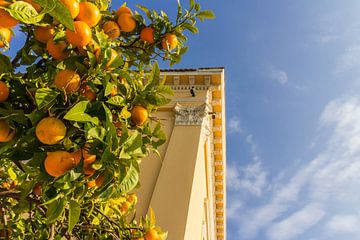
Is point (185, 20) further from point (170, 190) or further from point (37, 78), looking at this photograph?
point (170, 190)

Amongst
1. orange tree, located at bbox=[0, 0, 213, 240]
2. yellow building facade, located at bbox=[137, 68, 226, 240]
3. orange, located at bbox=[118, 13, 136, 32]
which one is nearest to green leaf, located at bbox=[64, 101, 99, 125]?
orange tree, located at bbox=[0, 0, 213, 240]

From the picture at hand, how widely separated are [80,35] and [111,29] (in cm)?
79

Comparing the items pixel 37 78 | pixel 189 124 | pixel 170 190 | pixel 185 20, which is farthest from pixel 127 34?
pixel 189 124

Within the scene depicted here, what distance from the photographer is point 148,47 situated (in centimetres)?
292

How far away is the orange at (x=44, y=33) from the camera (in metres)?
2.14

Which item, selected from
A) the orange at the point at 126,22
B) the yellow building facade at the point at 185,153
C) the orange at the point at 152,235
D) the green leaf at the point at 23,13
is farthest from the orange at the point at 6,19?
the yellow building facade at the point at 185,153

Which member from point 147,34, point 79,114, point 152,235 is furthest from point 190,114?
point 79,114

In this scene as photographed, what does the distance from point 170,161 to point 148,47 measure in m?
5.89

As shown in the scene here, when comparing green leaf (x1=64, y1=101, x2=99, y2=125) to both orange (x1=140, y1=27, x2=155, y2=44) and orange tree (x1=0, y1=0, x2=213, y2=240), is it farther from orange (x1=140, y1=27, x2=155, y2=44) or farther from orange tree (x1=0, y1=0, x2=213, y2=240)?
Result: orange (x1=140, y1=27, x2=155, y2=44)

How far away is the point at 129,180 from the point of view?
178 centimetres

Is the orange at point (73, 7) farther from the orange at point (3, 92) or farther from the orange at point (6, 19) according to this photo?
the orange at point (3, 92)

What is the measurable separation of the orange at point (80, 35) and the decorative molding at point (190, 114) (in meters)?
7.56

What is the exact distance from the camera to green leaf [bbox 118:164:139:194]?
1.75 metres

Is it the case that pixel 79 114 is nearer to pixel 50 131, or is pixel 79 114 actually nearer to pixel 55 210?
pixel 50 131
